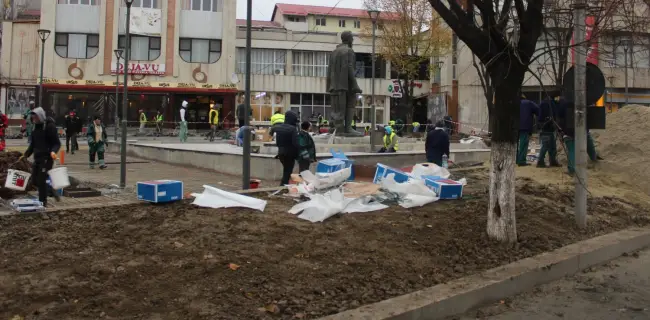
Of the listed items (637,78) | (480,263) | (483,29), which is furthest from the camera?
(637,78)

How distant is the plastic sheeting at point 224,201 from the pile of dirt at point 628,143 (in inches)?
325

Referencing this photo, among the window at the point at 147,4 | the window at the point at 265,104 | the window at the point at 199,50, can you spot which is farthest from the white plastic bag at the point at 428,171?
the window at the point at 265,104

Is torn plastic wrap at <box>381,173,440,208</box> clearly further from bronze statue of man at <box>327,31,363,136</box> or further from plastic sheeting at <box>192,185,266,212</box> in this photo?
bronze statue of man at <box>327,31,363,136</box>

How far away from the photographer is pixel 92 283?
4305 mm

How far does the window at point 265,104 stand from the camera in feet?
149

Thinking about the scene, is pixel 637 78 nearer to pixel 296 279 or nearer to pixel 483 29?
pixel 483 29

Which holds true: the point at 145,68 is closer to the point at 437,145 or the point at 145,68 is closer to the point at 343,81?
the point at 343,81

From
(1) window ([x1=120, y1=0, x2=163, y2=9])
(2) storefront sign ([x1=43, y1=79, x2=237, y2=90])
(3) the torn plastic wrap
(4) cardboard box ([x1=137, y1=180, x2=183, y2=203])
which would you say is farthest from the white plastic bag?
(1) window ([x1=120, y1=0, x2=163, y2=9])

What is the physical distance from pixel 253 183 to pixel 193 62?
32.4 meters

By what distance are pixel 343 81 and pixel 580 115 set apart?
8.31 m

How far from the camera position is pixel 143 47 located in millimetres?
39906

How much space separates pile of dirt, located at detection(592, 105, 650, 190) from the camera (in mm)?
10945

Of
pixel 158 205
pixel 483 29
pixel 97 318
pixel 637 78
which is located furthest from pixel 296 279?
pixel 637 78

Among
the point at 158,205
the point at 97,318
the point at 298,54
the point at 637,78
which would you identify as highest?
the point at 298,54
